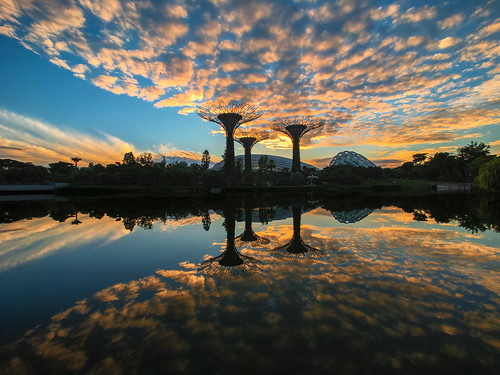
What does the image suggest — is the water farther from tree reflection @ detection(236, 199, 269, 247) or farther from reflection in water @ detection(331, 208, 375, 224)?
reflection in water @ detection(331, 208, 375, 224)

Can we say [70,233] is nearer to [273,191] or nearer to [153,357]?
[153,357]

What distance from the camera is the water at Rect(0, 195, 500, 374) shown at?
297 cm

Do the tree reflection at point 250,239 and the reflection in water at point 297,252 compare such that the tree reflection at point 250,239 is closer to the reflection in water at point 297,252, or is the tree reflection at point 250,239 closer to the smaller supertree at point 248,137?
the reflection in water at point 297,252

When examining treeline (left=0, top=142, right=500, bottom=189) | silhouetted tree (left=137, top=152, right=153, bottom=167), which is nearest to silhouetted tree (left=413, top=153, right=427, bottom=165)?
treeline (left=0, top=142, right=500, bottom=189)

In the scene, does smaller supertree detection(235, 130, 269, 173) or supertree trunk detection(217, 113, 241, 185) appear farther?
smaller supertree detection(235, 130, 269, 173)

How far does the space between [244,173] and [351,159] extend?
251ft

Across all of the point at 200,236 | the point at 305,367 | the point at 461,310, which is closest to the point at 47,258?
the point at 200,236

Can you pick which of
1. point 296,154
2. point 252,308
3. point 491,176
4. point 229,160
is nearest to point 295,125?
point 296,154

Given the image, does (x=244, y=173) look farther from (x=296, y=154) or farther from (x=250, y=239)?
(x=250, y=239)

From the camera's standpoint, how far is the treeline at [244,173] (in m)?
51.9

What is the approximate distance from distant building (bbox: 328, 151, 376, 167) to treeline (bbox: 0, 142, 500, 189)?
41.4 ft

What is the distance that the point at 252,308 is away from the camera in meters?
4.21

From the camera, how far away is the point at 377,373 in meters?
2.70

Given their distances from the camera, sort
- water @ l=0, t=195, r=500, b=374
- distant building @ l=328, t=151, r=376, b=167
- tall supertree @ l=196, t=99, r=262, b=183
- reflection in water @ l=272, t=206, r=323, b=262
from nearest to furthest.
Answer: water @ l=0, t=195, r=500, b=374
reflection in water @ l=272, t=206, r=323, b=262
tall supertree @ l=196, t=99, r=262, b=183
distant building @ l=328, t=151, r=376, b=167
